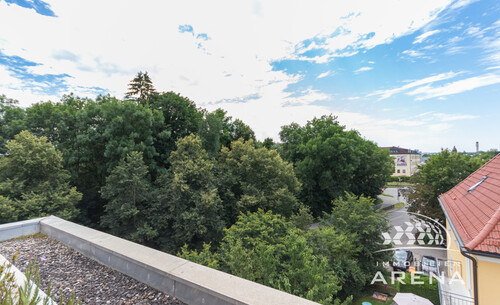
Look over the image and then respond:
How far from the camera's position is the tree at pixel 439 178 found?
16.8 meters

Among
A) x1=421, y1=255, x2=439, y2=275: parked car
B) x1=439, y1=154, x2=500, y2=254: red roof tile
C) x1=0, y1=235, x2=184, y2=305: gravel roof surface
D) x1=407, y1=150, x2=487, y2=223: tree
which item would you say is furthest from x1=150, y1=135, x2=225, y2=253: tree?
x1=407, y1=150, x2=487, y2=223: tree

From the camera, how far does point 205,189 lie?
574 inches

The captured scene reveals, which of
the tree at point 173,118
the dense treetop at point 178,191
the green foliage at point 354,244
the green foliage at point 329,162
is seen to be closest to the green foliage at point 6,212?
the dense treetop at point 178,191

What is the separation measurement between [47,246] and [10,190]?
31.0 feet

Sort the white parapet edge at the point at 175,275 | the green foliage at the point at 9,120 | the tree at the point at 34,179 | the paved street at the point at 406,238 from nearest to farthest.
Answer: the white parapet edge at the point at 175,275 < the tree at the point at 34,179 < the green foliage at the point at 9,120 < the paved street at the point at 406,238

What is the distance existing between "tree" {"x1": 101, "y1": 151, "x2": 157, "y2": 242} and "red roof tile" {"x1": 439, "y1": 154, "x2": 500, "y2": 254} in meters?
13.2

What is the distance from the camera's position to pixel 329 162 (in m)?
24.7

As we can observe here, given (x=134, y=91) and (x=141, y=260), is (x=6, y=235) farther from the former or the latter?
(x=134, y=91)

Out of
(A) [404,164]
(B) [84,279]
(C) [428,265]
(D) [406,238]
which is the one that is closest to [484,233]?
(B) [84,279]

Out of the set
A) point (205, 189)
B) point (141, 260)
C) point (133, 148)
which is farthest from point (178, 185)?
point (141, 260)

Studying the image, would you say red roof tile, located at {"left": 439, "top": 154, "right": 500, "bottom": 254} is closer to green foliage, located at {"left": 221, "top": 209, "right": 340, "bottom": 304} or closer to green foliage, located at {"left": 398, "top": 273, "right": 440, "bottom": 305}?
green foliage, located at {"left": 221, "top": 209, "right": 340, "bottom": 304}

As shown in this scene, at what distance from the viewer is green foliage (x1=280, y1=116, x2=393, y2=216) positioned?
2398 cm

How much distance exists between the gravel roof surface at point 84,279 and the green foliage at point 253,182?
1223cm

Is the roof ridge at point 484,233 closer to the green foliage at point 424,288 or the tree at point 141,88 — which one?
the green foliage at point 424,288
